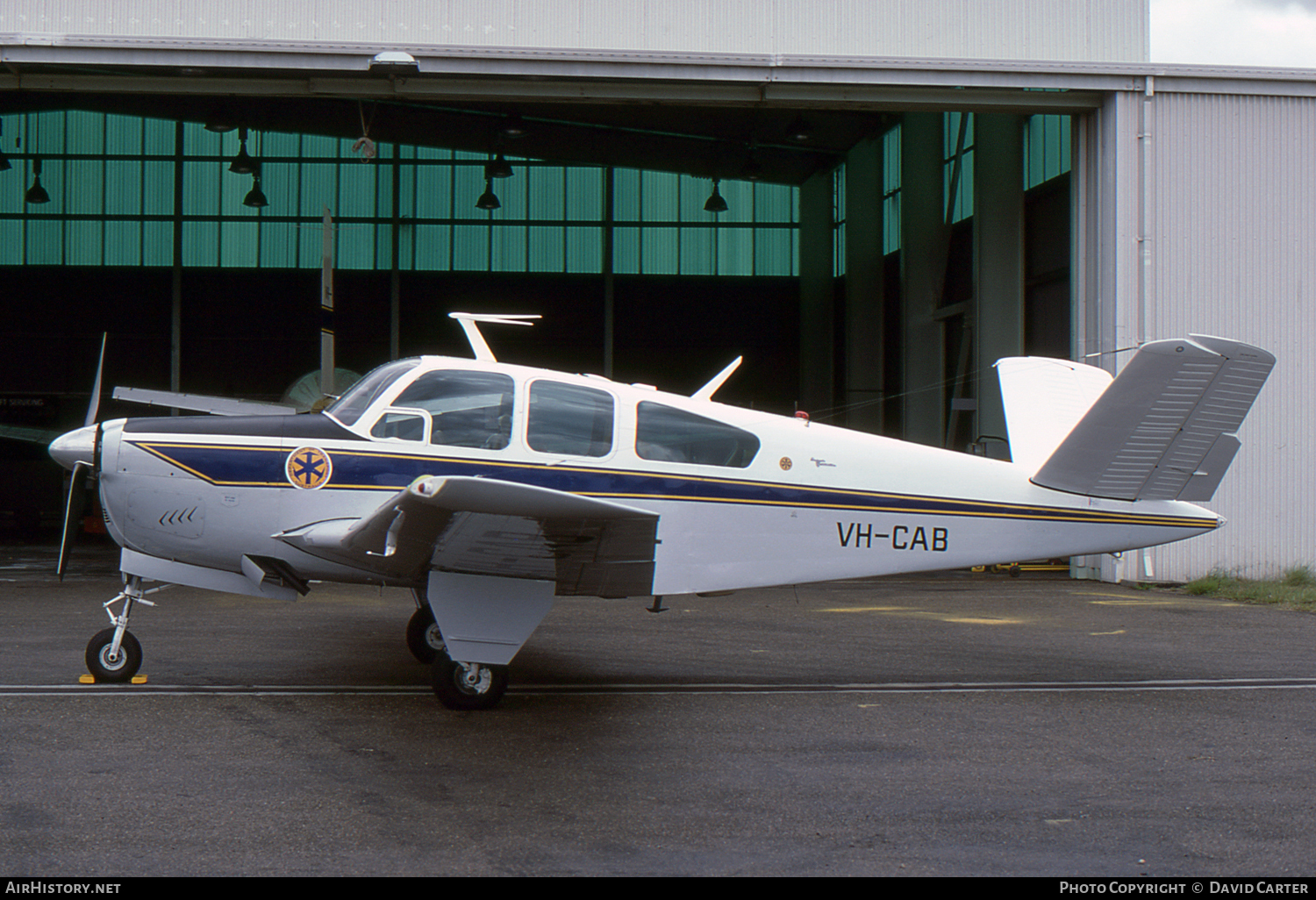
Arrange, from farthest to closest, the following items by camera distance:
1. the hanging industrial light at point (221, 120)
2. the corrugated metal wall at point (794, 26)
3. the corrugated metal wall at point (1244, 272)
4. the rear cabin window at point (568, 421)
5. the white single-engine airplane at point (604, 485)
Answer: the hanging industrial light at point (221, 120) < the corrugated metal wall at point (794, 26) < the corrugated metal wall at point (1244, 272) < the rear cabin window at point (568, 421) < the white single-engine airplane at point (604, 485)

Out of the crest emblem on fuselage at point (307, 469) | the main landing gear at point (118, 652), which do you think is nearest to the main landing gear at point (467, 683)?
the crest emblem on fuselage at point (307, 469)

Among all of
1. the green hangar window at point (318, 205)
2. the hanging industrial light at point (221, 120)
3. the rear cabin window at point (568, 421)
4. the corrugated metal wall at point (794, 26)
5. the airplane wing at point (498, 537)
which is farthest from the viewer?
the green hangar window at point (318, 205)

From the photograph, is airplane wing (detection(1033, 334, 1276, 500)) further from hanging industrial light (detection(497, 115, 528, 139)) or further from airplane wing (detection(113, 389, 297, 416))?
hanging industrial light (detection(497, 115, 528, 139))

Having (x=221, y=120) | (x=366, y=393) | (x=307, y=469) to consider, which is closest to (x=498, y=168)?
(x=221, y=120)

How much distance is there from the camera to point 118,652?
6316mm

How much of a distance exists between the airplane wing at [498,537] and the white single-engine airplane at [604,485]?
3 cm

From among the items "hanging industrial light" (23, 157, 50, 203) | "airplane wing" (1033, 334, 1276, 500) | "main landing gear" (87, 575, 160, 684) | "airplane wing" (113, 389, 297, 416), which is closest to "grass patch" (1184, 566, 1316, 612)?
"airplane wing" (1033, 334, 1276, 500)

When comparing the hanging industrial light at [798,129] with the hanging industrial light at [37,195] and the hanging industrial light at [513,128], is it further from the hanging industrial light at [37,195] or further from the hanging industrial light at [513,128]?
the hanging industrial light at [37,195]

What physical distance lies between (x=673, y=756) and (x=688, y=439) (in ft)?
6.75

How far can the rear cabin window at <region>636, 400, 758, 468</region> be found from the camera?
249 inches

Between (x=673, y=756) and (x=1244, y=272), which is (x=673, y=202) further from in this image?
(x=673, y=756)

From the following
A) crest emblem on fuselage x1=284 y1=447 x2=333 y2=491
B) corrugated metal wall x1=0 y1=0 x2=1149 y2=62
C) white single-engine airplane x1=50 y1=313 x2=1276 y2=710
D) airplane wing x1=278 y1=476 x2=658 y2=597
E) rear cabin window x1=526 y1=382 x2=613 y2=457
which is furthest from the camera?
corrugated metal wall x1=0 y1=0 x2=1149 y2=62

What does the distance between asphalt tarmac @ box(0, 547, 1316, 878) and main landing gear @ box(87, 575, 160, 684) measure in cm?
16

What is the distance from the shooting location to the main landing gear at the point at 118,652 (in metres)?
6.27
